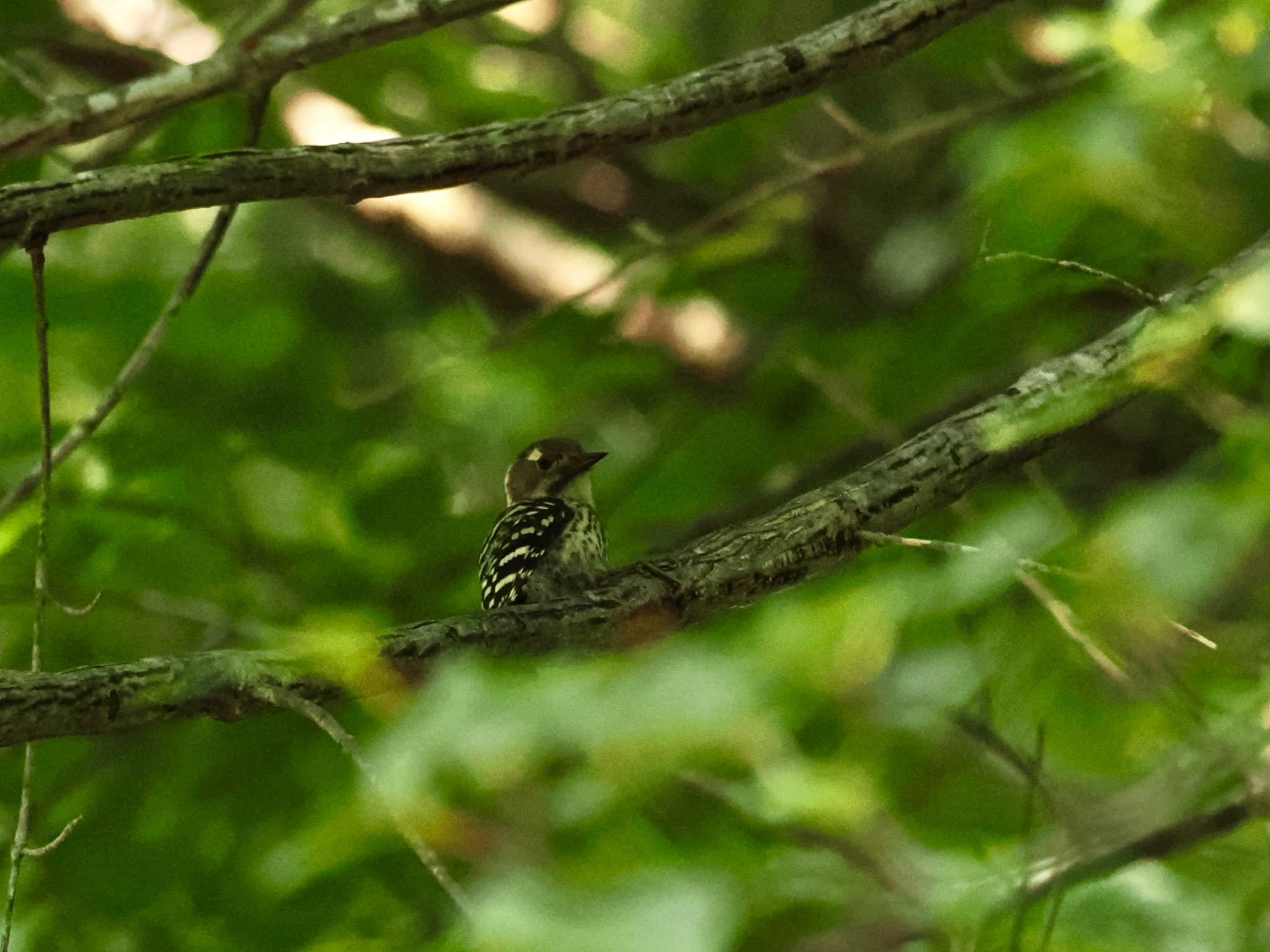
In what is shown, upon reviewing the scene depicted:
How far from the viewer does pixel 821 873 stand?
1.70 metres

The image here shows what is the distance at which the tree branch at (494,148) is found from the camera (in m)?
2.55

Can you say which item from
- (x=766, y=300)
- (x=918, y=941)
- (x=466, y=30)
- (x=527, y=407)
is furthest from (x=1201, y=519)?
(x=466, y=30)

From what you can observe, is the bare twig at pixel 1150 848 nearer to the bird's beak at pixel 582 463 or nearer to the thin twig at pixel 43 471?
the thin twig at pixel 43 471

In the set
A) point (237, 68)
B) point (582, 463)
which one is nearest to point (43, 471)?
point (237, 68)

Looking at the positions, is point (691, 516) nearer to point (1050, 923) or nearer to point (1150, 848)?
point (1150, 848)

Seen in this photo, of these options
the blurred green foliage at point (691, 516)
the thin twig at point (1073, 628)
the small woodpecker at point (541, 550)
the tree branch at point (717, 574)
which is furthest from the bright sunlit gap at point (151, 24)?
the thin twig at point (1073, 628)

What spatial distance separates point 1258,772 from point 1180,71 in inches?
43.5

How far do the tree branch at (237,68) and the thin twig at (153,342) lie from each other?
0.37ft

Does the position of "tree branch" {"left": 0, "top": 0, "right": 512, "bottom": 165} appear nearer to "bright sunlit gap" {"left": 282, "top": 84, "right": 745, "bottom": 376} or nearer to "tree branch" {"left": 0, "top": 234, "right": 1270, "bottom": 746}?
"tree branch" {"left": 0, "top": 234, "right": 1270, "bottom": 746}

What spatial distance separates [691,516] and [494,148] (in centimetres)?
236

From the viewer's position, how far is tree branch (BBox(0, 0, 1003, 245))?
255 centimetres

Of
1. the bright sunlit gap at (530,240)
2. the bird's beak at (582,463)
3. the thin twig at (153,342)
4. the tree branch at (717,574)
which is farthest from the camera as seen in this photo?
the bright sunlit gap at (530,240)

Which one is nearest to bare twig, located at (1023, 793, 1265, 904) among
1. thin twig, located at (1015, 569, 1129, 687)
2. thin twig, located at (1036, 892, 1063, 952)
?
thin twig, located at (1036, 892, 1063, 952)

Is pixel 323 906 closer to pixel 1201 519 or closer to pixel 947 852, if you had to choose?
pixel 947 852
